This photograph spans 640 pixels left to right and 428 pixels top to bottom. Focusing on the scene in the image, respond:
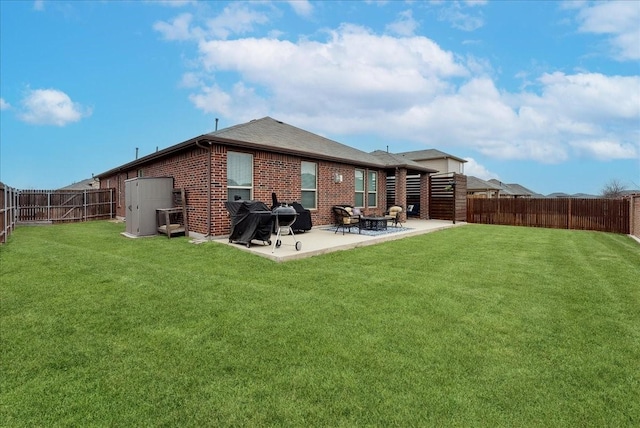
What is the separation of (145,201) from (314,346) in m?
8.86

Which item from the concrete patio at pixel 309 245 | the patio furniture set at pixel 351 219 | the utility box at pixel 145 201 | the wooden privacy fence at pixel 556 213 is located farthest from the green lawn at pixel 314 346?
the wooden privacy fence at pixel 556 213

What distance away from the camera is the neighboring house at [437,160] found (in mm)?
30203

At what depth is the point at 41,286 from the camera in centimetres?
467

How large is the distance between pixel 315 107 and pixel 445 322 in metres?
15.8

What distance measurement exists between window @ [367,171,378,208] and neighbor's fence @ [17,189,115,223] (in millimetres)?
15334

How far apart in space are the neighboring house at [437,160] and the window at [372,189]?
16502mm

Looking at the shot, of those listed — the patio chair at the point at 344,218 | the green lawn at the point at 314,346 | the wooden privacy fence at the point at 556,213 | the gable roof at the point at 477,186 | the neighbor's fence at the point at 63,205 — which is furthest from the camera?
the gable roof at the point at 477,186

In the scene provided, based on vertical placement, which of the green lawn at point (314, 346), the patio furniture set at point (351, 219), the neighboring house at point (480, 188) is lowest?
the green lawn at point (314, 346)

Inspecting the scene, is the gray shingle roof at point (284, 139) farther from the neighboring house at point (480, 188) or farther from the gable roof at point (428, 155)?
the neighboring house at point (480, 188)

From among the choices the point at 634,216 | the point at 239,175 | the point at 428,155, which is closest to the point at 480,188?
the point at 428,155

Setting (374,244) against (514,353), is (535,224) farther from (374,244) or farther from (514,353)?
(514,353)

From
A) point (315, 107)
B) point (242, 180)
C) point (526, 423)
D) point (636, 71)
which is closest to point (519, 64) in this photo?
point (636, 71)

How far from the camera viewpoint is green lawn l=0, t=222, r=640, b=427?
7.02 ft

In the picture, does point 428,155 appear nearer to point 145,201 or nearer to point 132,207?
point 145,201
